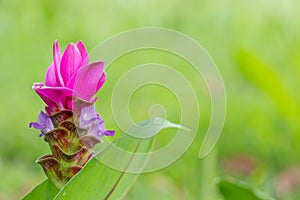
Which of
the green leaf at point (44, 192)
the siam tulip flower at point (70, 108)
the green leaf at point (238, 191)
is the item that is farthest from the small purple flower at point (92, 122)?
the green leaf at point (238, 191)

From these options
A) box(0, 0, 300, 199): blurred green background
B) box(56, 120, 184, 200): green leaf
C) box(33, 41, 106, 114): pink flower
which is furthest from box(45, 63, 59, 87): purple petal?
box(0, 0, 300, 199): blurred green background

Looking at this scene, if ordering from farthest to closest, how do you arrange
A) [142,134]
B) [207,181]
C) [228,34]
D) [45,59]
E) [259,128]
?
1. [228,34]
2. [45,59]
3. [259,128]
4. [207,181]
5. [142,134]

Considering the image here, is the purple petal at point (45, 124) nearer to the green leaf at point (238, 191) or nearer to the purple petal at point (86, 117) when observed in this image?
the purple petal at point (86, 117)

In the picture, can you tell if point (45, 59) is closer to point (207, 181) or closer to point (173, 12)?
point (173, 12)

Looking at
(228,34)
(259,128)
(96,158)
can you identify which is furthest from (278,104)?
(96,158)

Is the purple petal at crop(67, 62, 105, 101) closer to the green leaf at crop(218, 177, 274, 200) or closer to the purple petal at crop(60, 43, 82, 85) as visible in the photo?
the purple petal at crop(60, 43, 82, 85)
